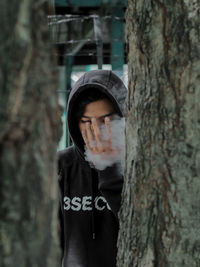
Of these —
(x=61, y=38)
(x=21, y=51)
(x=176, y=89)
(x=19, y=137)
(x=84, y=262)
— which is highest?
(x=21, y=51)

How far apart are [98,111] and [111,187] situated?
0.39 meters

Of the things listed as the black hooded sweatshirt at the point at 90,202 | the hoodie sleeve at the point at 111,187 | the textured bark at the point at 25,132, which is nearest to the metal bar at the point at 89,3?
the black hooded sweatshirt at the point at 90,202

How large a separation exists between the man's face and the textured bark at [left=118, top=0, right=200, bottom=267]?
0.76 metres

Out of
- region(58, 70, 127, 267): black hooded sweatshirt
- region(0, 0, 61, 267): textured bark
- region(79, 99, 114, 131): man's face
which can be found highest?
region(0, 0, 61, 267): textured bark

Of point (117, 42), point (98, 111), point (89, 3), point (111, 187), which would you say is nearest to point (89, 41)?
point (117, 42)

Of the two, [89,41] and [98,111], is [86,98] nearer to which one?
[98,111]

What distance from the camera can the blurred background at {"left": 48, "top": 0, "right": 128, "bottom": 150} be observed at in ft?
21.8

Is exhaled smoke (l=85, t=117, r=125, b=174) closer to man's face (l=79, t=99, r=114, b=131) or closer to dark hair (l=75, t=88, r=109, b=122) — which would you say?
man's face (l=79, t=99, r=114, b=131)

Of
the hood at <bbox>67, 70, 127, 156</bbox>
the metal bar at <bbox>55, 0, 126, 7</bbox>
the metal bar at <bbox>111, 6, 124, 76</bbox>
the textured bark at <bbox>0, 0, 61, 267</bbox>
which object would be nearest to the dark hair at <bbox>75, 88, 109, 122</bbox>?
the hood at <bbox>67, 70, 127, 156</bbox>

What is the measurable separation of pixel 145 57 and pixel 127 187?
1.60ft

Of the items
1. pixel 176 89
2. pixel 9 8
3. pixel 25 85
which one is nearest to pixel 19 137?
pixel 25 85

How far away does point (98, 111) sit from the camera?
8.78 ft

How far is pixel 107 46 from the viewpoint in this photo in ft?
22.9

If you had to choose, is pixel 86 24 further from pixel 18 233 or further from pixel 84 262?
pixel 18 233
